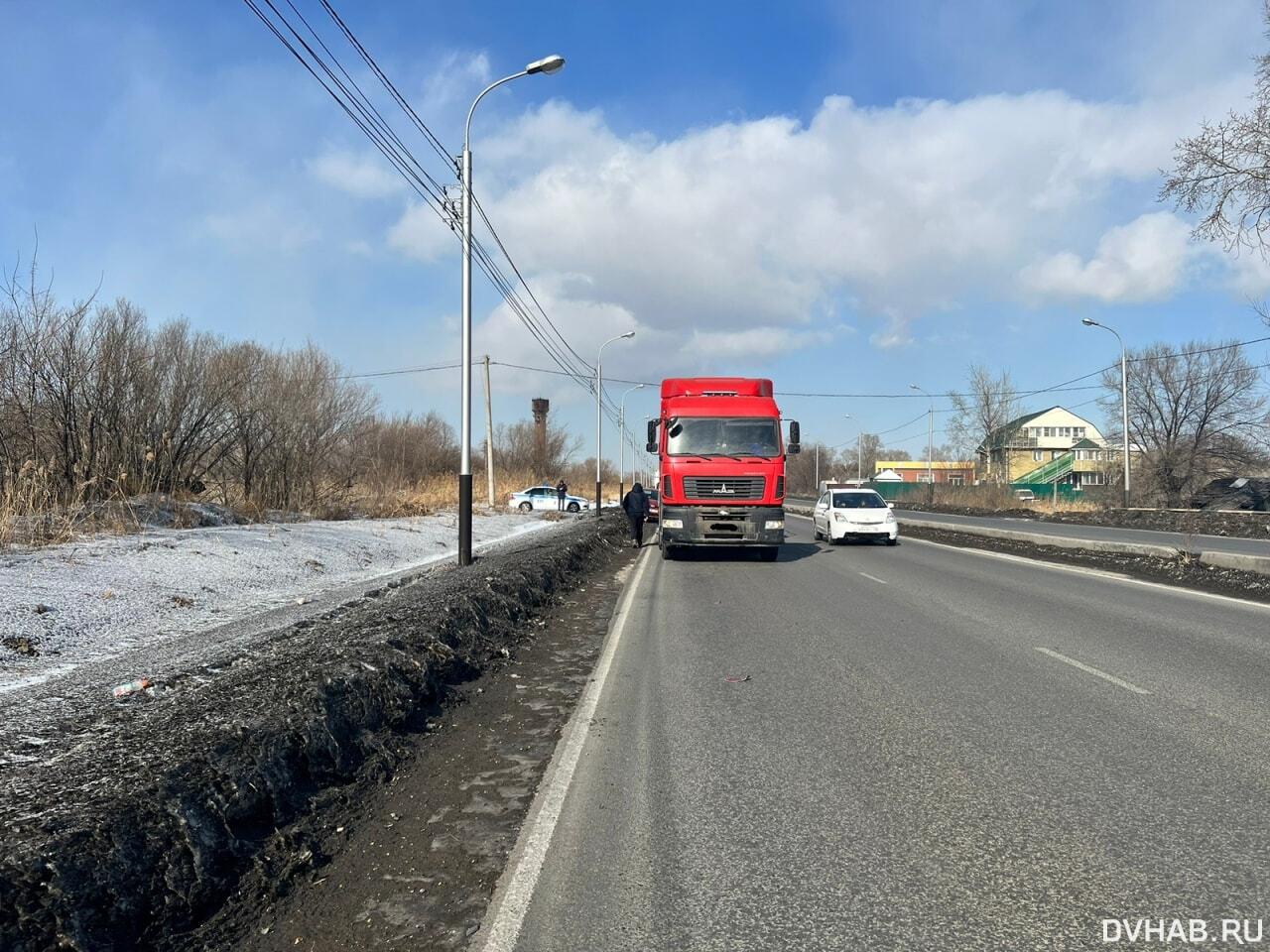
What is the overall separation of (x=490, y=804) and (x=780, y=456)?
1471cm

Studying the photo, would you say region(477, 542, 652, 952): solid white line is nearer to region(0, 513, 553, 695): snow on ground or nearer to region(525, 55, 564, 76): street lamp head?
region(0, 513, 553, 695): snow on ground

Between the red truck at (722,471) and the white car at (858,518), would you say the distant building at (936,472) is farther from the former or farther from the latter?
the red truck at (722,471)

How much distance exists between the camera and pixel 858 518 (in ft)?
84.3

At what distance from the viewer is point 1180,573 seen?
1608cm

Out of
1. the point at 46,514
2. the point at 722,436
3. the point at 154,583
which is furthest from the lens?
the point at 722,436

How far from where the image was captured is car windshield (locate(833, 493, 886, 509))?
2620 centimetres

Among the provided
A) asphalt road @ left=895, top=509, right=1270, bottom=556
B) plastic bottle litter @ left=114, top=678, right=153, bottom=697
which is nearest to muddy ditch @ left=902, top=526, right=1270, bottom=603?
asphalt road @ left=895, top=509, right=1270, bottom=556

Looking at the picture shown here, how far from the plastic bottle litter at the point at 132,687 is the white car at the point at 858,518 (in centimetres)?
2176

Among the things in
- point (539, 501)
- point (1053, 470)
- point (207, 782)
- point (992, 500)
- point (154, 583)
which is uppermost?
point (1053, 470)

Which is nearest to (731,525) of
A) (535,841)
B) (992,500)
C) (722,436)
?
(722,436)

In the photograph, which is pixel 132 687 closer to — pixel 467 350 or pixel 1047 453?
pixel 467 350

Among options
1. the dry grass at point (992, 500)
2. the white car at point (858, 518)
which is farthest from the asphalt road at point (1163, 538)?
the dry grass at point (992, 500)

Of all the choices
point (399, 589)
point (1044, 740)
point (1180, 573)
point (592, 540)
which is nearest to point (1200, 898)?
point (1044, 740)

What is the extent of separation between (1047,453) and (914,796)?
11889 centimetres
